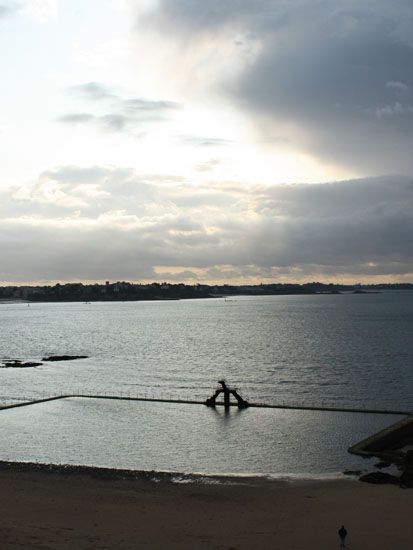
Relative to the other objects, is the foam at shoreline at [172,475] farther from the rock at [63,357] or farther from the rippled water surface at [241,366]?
the rock at [63,357]

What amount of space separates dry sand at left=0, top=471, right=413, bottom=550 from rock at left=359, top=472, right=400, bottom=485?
103cm

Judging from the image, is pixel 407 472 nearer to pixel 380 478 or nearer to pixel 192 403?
pixel 380 478

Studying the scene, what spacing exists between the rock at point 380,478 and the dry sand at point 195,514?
1.03 metres

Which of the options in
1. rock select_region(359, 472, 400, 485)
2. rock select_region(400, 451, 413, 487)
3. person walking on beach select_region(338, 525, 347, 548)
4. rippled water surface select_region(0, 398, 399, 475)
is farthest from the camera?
rippled water surface select_region(0, 398, 399, 475)

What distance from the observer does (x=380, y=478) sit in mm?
37562

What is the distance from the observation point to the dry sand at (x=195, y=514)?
27875 millimetres

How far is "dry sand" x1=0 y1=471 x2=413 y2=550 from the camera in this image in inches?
1097

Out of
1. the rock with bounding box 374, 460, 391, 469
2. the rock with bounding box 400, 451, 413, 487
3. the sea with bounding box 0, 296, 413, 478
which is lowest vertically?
the sea with bounding box 0, 296, 413, 478

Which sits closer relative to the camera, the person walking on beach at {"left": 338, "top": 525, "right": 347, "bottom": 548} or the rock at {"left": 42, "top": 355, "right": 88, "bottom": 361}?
the person walking on beach at {"left": 338, "top": 525, "right": 347, "bottom": 548}

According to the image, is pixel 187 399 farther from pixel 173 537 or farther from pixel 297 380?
pixel 173 537

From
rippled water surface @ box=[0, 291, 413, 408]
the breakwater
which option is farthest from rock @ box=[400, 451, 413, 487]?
rippled water surface @ box=[0, 291, 413, 408]

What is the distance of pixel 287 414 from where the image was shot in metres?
58.7

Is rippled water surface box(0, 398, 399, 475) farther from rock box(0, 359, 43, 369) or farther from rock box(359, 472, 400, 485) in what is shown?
rock box(0, 359, 43, 369)

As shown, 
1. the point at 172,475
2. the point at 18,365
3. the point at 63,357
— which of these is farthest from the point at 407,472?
the point at 63,357
